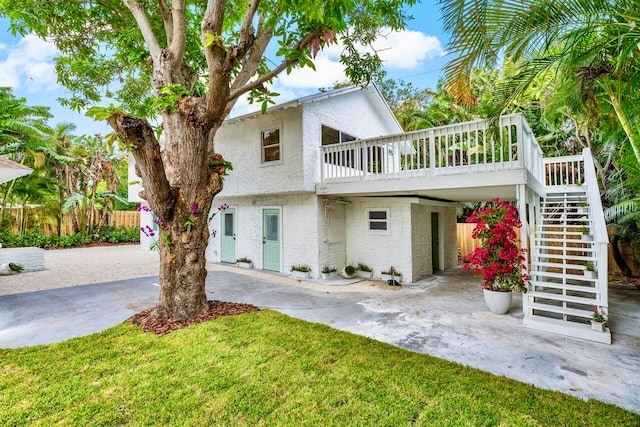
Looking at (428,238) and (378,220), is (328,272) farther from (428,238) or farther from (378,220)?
(428,238)

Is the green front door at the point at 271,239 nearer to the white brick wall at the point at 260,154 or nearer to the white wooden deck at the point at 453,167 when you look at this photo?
the white brick wall at the point at 260,154

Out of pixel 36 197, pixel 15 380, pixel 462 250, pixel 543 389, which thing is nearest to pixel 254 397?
pixel 15 380

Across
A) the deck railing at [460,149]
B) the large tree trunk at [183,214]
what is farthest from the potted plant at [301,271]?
the large tree trunk at [183,214]

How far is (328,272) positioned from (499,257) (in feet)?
15.8

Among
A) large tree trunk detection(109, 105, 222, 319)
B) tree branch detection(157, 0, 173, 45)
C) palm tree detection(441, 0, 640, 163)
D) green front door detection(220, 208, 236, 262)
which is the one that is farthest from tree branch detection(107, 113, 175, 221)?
green front door detection(220, 208, 236, 262)

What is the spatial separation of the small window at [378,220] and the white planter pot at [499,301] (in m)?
3.69

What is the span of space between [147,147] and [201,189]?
115cm

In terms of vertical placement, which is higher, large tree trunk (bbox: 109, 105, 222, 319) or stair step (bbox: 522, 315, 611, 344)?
large tree trunk (bbox: 109, 105, 222, 319)

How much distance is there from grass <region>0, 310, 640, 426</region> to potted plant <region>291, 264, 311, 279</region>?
486 cm

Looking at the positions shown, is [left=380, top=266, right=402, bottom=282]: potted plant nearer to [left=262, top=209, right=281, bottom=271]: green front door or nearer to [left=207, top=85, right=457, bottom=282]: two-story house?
[left=207, top=85, right=457, bottom=282]: two-story house

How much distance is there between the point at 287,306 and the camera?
6.42 m

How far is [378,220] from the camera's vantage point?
9.45m

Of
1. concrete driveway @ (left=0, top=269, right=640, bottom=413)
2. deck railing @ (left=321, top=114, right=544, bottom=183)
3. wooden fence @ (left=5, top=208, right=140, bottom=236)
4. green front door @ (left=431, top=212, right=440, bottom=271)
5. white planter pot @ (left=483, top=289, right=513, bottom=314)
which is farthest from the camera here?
wooden fence @ (left=5, top=208, right=140, bottom=236)

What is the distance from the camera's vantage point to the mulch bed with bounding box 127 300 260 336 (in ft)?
15.9
